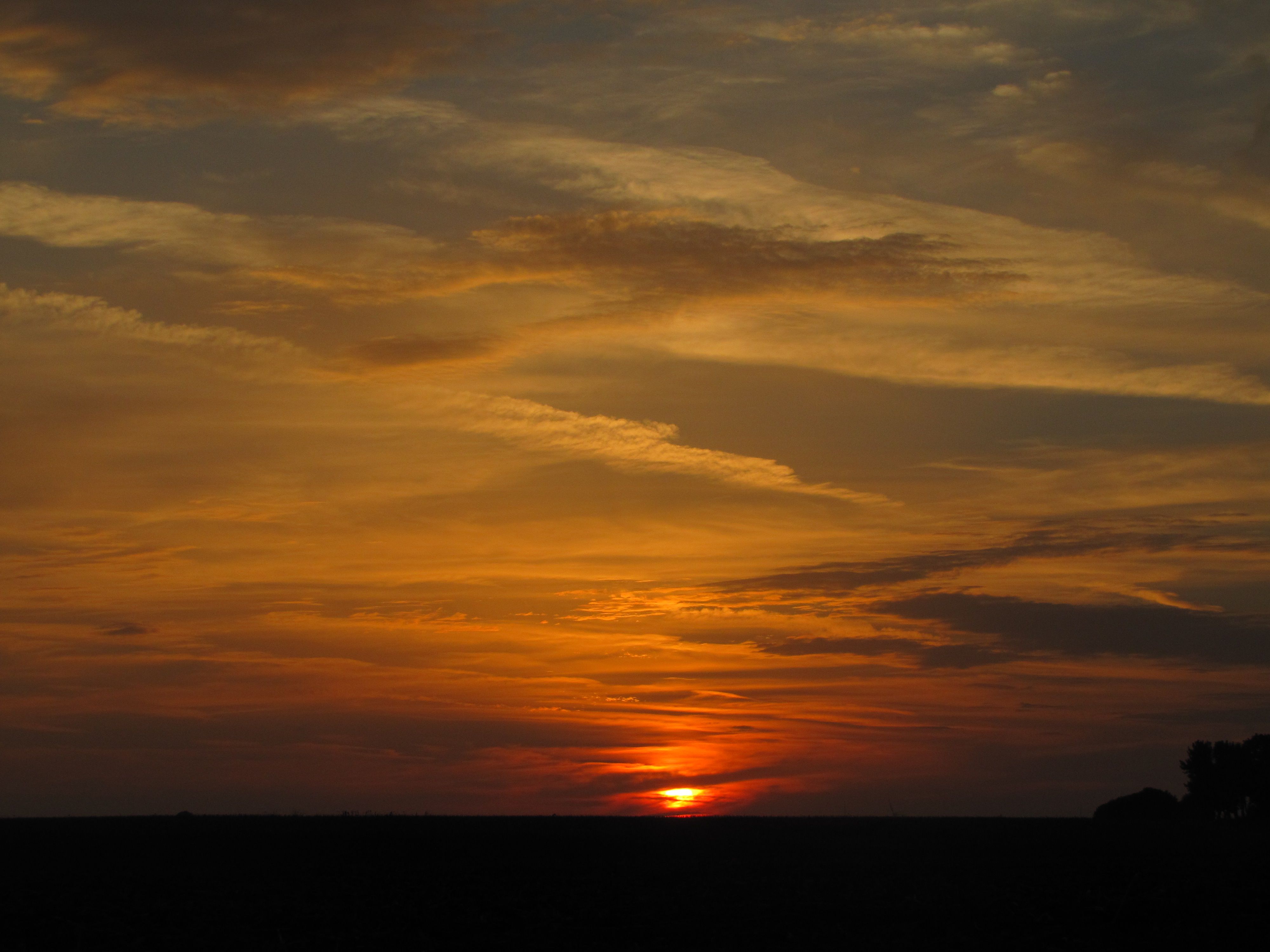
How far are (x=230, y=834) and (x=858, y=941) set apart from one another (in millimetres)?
26371

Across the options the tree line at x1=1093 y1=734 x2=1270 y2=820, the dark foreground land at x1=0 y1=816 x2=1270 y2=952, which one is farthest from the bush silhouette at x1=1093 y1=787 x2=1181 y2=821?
the dark foreground land at x1=0 y1=816 x2=1270 y2=952

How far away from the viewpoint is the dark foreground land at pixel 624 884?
3350 cm

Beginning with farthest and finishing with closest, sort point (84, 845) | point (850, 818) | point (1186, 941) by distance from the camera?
point (850, 818)
point (84, 845)
point (1186, 941)

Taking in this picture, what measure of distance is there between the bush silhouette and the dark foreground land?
1947 centimetres

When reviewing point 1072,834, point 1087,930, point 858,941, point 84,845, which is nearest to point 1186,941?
point 1087,930

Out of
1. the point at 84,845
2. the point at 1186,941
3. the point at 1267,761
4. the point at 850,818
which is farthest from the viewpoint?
the point at 1267,761

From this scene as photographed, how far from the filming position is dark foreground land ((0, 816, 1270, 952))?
33.5m

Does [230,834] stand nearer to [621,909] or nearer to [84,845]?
[84,845]

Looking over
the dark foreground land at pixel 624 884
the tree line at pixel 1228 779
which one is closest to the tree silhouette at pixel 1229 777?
the tree line at pixel 1228 779

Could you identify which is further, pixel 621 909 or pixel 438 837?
pixel 438 837

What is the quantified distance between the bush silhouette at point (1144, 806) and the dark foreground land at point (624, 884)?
1947 cm

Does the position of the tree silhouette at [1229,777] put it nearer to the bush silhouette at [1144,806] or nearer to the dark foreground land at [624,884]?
the bush silhouette at [1144,806]

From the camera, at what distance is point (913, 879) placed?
3909cm

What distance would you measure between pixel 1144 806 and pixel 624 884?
40.8m
